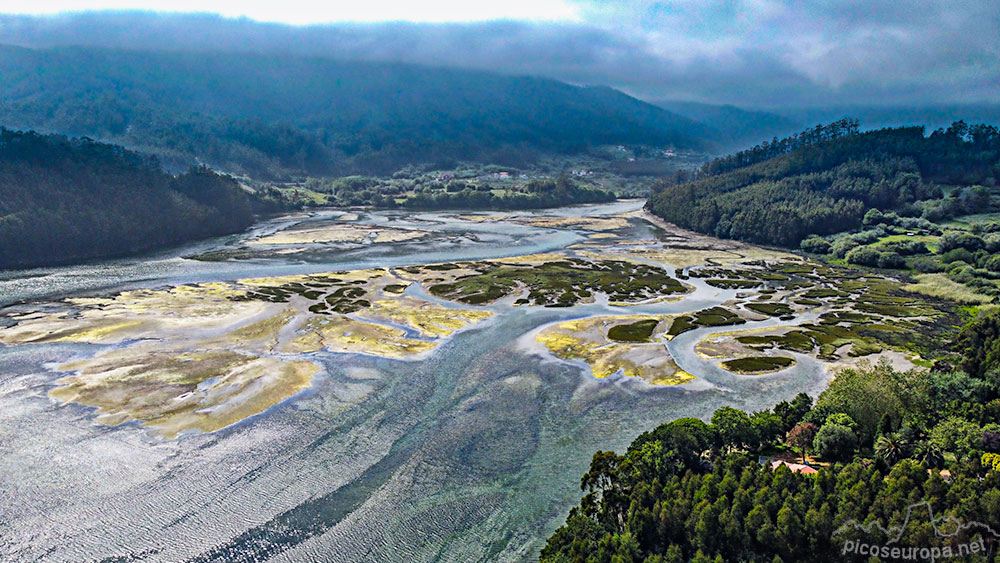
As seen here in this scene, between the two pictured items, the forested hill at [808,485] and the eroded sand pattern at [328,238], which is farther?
the eroded sand pattern at [328,238]

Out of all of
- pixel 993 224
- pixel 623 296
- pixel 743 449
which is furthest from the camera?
pixel 993 224

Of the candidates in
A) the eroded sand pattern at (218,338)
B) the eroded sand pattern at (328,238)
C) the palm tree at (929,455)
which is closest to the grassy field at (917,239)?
the eroded sand pattern at (218,338)

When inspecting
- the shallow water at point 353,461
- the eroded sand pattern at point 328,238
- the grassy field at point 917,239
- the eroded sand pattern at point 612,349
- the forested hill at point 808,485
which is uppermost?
the grassy field at point 917,239

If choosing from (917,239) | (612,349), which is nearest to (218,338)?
(612,349)

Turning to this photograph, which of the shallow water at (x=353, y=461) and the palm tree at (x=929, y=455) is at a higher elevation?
the palm tree at (x=929, y=455)

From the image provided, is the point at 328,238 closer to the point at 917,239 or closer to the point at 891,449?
the point at 891,449

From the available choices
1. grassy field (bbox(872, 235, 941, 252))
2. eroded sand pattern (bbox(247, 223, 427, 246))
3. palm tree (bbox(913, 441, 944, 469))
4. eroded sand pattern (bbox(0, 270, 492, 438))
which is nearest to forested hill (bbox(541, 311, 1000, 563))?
palm tree (bbox(913, 441, 944, 469))

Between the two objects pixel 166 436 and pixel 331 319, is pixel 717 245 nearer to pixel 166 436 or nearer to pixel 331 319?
pixel 331 319

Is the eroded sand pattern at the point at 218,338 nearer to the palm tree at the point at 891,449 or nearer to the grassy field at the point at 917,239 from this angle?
the palm tree at the point at 891,449

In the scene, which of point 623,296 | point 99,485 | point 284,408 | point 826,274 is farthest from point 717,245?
point 99,485
